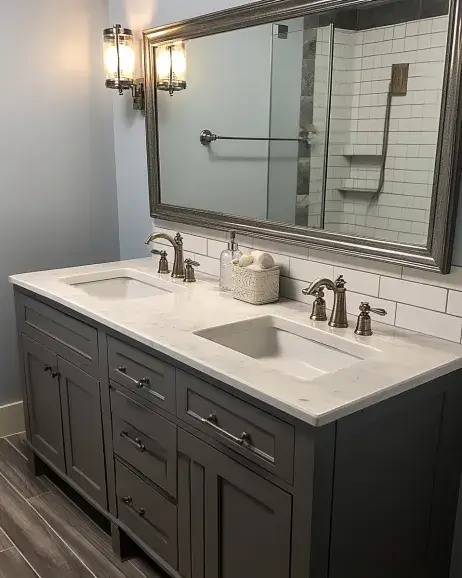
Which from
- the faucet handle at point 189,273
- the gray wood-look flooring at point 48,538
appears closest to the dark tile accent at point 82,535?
the gray wood-look flooring at point 48,538

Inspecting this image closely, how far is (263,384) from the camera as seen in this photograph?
144 centimetres

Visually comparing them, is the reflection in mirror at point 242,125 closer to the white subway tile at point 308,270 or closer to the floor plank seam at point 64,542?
the white subway tile at point 308,270

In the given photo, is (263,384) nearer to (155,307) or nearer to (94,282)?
(155,307)

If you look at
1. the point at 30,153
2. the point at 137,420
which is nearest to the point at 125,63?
the point at 30,153

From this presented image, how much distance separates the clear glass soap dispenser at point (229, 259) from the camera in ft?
7.38

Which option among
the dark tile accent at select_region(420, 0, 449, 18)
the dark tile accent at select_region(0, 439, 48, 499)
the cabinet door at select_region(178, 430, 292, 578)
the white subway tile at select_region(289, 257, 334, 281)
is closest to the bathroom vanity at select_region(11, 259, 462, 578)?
the cabinet door at select_region(178, 430, 292, 578)

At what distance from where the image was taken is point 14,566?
2.14 m

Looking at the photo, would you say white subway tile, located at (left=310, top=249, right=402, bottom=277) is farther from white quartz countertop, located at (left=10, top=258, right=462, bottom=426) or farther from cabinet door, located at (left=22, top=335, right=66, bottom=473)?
cabinet door, located at (left=22, top=335, right=66, bottom=473)

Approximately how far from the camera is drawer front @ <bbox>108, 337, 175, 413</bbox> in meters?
1.77

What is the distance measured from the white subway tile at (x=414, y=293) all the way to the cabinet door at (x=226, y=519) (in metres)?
0.70

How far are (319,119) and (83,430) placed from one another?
54.1 inches

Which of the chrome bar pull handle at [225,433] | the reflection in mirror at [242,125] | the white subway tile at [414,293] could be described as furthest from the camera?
the reflection in mirror at [242,125]

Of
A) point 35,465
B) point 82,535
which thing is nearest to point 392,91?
point 82,535

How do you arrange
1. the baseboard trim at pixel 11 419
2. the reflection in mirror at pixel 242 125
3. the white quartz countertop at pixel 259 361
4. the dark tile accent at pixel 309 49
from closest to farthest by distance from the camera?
the white quartz countertop at pixel 259 361, the dark tile accent at pixel 309 49, the reflection in mirror at pixel 242 125, the baseboard trim at pixel 11 419
